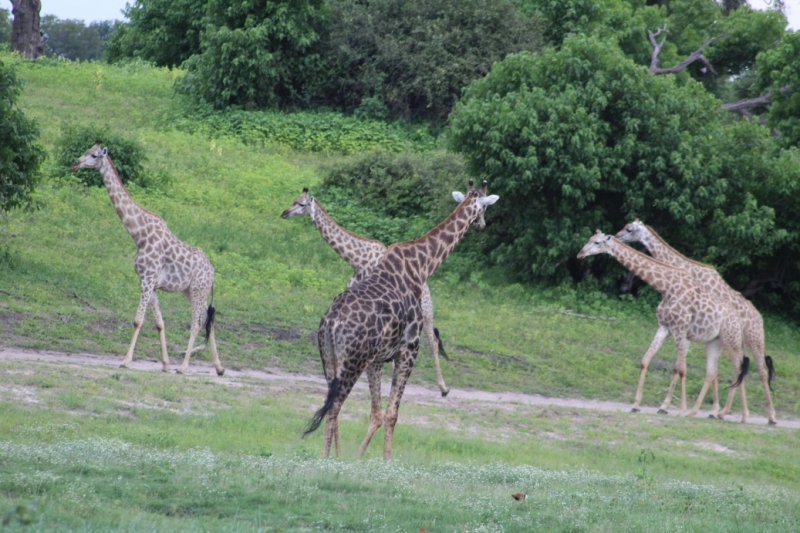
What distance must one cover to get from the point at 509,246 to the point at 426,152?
23.4ft

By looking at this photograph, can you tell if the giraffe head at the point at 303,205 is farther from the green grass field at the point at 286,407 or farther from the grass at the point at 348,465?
the grass at the point at 348,465

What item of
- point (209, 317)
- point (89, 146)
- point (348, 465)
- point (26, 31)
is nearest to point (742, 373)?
point (209, 317)

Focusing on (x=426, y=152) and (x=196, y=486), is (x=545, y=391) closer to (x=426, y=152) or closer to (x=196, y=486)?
(x=196, y=486)

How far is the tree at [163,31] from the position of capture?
3606 centimetres

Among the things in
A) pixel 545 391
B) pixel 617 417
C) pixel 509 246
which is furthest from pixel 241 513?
pixel 509 246

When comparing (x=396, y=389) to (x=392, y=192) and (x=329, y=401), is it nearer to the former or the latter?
(x=329, y=401)

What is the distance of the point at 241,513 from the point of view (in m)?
7.14

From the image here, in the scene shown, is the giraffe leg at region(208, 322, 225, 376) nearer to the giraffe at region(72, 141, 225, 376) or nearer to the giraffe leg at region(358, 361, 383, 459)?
the giraffe at region(72, 141, 225, 376)

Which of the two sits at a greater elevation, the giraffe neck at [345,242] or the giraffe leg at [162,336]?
the giraffe neck at [345,242]

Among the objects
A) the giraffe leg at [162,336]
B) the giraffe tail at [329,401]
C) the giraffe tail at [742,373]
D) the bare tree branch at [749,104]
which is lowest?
the giraffe leg at [162,336]

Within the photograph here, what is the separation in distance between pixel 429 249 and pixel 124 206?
5.75m

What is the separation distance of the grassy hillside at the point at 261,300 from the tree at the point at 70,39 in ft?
137

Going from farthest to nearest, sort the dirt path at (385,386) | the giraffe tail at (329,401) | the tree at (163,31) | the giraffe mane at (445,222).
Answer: the tree at (163,31)
the dirt path at (385,386)
the giraffe mane at (445,222)
the giraffe tail at (329,401)

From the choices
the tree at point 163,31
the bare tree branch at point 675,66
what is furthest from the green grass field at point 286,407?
the bare tree branch at point 675,66
